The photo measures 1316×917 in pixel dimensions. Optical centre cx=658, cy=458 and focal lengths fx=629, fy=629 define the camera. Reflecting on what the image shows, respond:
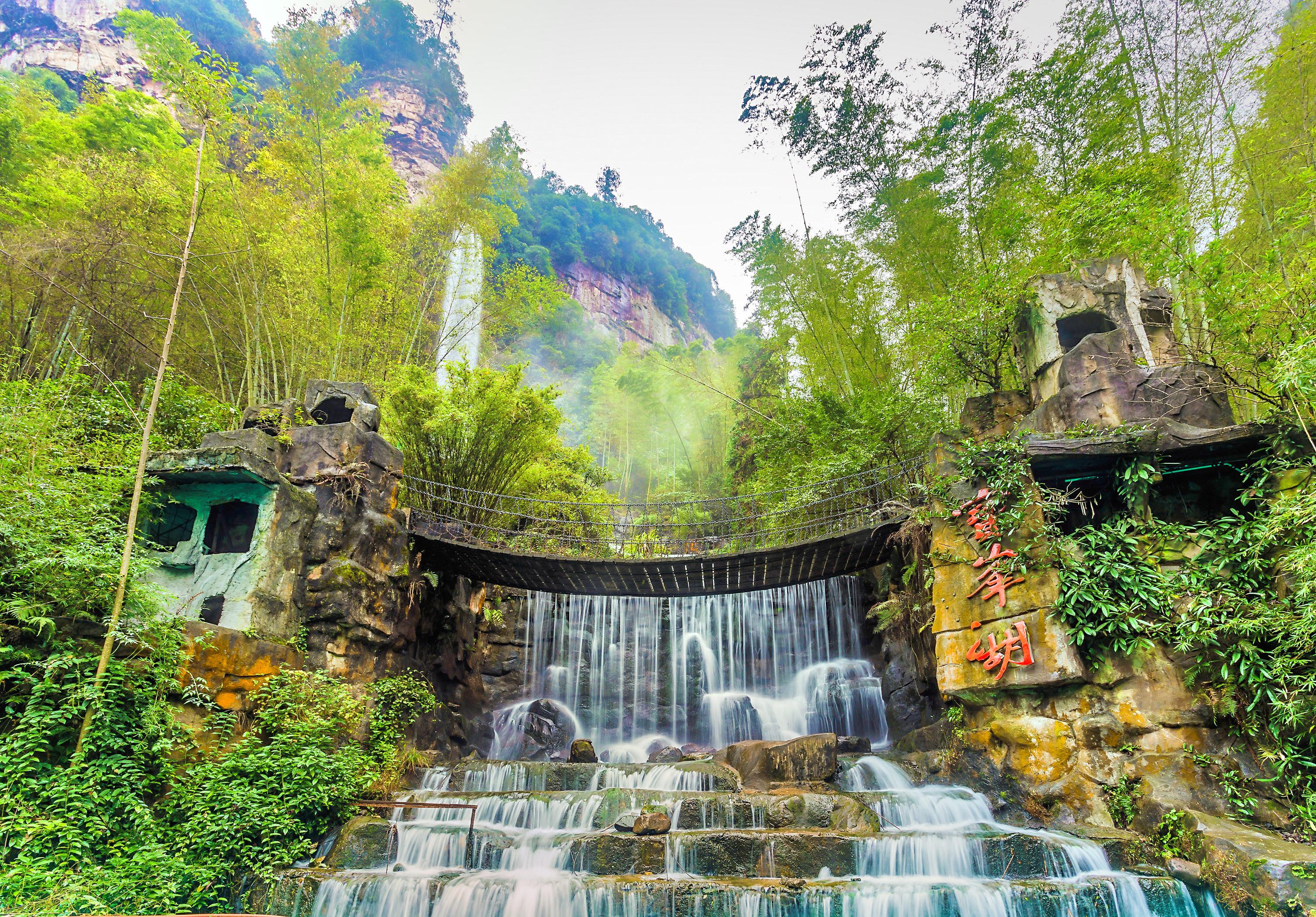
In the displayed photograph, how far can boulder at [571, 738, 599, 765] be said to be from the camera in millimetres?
9586

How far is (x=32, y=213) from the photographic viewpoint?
8.61m

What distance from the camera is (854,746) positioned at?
344 inches

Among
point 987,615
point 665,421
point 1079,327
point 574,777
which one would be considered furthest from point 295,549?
point 665,421

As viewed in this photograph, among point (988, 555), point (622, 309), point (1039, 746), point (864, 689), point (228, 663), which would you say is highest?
point (622, 309)

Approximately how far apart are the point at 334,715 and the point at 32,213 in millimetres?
8112

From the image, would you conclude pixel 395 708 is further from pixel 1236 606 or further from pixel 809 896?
pixel 1236 606

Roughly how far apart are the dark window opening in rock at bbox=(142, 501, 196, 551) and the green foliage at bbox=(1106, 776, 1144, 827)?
1045 centimetres

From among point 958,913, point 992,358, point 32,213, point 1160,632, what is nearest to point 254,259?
point 32,213

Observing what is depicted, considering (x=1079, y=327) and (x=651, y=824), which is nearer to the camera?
(x=651, y=824)

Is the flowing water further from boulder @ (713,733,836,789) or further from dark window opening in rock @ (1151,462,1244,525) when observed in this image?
dark window opening in rock @ (1151,462,1244,525)

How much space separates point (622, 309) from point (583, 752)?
37.5 meters

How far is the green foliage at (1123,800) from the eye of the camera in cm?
539

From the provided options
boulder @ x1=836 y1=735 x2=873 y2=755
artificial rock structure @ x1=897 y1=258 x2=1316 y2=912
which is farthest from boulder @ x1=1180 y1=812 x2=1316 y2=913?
boulder @ x1=836 y1=735 x2=873 y2=755

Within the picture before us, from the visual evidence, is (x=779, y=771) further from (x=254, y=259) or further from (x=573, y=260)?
(x=573, y=260)
